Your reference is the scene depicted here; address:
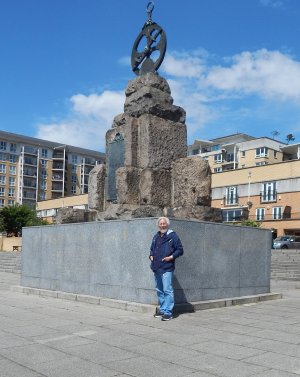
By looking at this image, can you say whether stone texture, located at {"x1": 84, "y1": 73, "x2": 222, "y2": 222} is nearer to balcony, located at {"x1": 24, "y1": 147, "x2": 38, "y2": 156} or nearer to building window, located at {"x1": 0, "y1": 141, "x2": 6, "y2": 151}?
building window, located at {"x1": 0, "y1": 141, "x2": 6, "y2": 151}

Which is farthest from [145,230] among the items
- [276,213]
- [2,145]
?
[2,145]

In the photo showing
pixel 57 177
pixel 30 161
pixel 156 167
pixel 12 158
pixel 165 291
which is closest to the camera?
pixel 165 291

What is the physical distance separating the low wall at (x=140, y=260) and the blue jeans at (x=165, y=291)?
0.48m

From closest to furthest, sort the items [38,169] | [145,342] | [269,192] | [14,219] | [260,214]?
[145,342] → [269,192] → [260,214] → [14,219] → [38,169]

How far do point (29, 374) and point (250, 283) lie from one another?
A: 6.79 meters

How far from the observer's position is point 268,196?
212ft

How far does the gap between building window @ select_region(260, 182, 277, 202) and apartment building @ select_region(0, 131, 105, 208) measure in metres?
59.6

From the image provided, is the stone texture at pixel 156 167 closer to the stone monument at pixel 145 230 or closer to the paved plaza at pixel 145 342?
the stone monument at pixel 145 230

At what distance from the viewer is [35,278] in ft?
39.4

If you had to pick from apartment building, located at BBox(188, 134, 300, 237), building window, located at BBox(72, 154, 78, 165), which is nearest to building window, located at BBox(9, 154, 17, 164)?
building window, located at BBox(72, 154, 78, 165)

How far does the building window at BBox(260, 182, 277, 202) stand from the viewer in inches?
2512

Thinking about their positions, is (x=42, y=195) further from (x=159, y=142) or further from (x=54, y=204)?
(x=159, y=142)

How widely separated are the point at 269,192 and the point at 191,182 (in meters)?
56.0

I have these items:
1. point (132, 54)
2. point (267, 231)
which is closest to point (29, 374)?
point (267, 231)
